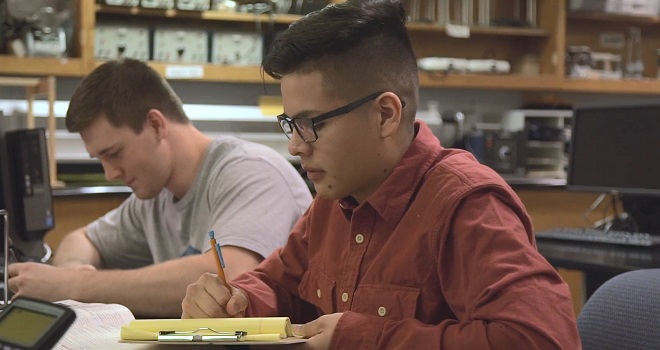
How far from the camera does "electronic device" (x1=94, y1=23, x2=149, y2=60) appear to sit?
3908 mm

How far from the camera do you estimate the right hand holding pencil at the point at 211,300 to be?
3.98ft

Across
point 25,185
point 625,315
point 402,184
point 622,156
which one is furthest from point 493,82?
point 402,184

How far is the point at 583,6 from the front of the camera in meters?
4.80

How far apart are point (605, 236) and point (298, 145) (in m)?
1.79

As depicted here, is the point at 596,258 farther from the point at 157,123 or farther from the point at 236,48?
the point at 236,48

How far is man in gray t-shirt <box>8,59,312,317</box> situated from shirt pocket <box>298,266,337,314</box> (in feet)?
1.25

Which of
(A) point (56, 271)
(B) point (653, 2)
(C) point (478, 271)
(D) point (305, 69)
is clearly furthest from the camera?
(B) point (653, 2)

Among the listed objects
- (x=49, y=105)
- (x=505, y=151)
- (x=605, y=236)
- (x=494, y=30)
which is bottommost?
(x=505, y=151)

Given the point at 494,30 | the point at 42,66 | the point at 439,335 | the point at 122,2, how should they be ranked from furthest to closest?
the point at 494,30
the point at 122,2
the point at 42,66
the point at 439,335

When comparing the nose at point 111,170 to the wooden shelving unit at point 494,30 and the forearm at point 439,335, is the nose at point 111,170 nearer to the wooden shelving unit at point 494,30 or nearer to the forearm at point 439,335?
the forearm at point 439,335

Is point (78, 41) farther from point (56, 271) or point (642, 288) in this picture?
point (642, 288)

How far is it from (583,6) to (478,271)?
413 cm

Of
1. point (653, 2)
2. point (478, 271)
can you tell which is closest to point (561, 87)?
point (653, 2)

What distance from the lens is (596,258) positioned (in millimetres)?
2391
